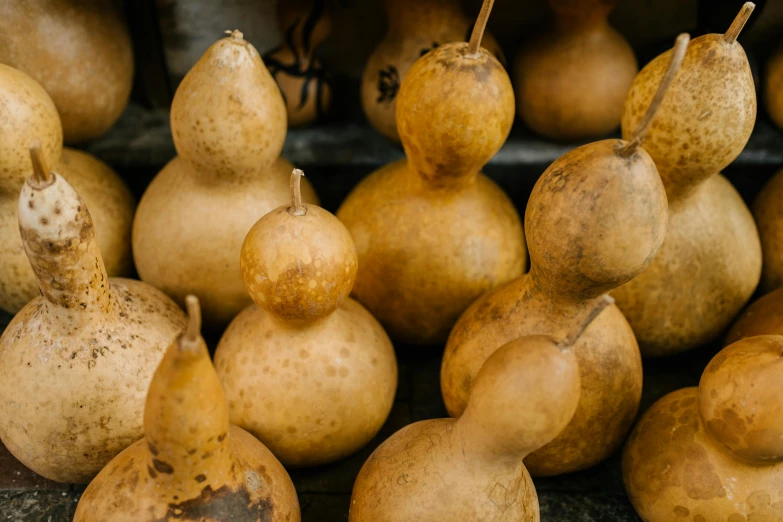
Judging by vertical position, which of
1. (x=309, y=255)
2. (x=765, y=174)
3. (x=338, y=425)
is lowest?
(x=338, y=425)

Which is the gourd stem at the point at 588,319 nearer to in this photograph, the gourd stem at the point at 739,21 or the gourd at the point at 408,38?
the gourd stem at the point at 739,21

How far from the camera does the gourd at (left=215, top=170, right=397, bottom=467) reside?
40.7 inches

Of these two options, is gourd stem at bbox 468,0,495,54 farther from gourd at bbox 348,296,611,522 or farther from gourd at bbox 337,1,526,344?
gourd at bbox 348,296,611,522

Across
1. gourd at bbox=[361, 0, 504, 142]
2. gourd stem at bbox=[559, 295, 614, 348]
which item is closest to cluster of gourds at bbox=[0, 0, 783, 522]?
gourd stem at bbox=[559, 295, 614, 348]

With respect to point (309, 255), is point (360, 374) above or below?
below

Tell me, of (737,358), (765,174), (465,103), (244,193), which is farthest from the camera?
(765,174)

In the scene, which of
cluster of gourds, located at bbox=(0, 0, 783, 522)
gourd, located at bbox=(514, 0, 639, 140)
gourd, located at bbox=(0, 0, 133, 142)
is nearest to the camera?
cluster of gourds, located at bbox=(0, 0, 783, 522)

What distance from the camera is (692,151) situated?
1.15 meters

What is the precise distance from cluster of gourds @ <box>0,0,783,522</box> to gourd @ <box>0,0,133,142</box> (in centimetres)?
2

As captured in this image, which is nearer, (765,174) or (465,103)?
(465,103)

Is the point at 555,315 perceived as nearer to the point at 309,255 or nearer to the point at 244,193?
the point at 309,255

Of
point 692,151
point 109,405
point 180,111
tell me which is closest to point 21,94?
point 180,111

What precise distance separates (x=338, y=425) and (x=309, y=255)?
0.30m

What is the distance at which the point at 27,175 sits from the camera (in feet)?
4.01
